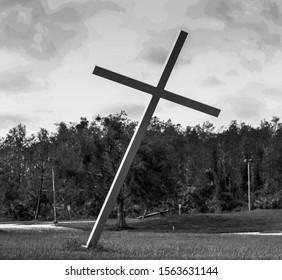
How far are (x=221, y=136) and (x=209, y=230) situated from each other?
91.4ft

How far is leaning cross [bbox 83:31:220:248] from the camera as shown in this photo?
36.4 ft

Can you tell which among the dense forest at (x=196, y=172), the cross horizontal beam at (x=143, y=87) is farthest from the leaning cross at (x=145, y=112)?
the dense forest at (x=196, y=172)

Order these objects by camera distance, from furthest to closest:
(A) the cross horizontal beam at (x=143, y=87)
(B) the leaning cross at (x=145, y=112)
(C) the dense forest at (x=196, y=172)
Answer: (C) the dense forest at (x=196, y=172), (A) the cross horizontal beam at (x=143, y=87), (B) the leaning cross at (x=145, y=112)

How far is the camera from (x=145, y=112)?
11.4m

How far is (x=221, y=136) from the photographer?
221 ft

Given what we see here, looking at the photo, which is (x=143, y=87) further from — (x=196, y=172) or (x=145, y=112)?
(x=196, y=172)

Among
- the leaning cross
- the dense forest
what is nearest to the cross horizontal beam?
the leaning cross

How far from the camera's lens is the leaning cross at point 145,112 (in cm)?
1109

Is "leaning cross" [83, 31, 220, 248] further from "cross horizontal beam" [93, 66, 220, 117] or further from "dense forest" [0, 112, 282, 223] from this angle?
"dense forest" [0, 112, 282, 223]

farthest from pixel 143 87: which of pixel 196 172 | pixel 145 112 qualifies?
pixel 196 172

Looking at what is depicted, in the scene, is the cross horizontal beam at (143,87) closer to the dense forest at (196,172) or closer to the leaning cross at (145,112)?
the leaning cross at (145,112)

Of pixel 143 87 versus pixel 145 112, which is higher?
pixel 143 87
